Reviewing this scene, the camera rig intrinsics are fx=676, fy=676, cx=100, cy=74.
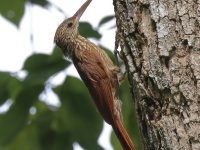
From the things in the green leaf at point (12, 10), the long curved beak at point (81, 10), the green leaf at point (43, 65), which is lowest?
the green leaf at point (43, 65)

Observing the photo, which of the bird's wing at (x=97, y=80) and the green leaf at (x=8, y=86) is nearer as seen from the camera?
the green leaf at (x=8, y=86)

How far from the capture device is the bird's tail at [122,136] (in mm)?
4766

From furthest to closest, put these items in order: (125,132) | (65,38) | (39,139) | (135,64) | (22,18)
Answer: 1. (65,38)
2. (22,18)
3. (39,139)
4. (125,132)
5. (135,64)

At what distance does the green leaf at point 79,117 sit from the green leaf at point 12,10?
99 centimetres

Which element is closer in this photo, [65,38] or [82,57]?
[82,57]

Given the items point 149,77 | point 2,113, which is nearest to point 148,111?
point 149,77

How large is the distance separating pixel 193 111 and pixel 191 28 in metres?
0.46

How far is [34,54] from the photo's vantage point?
5293 mm

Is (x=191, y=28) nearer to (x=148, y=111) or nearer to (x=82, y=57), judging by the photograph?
(x=148, y=111)

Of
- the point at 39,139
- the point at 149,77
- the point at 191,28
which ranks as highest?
the point at 191,28

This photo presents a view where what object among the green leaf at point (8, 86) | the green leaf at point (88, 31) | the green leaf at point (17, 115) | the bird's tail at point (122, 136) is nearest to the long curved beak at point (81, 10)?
the green leaf at point (88, 31)

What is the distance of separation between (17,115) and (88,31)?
0.88m

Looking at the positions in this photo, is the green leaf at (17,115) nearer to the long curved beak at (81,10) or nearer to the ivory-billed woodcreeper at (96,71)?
the ivory-billed woodcreeper at (96,71)

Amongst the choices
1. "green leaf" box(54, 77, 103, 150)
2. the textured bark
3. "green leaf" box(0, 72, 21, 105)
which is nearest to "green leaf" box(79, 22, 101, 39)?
"green leaf" box(54, 77, 103, 150)
